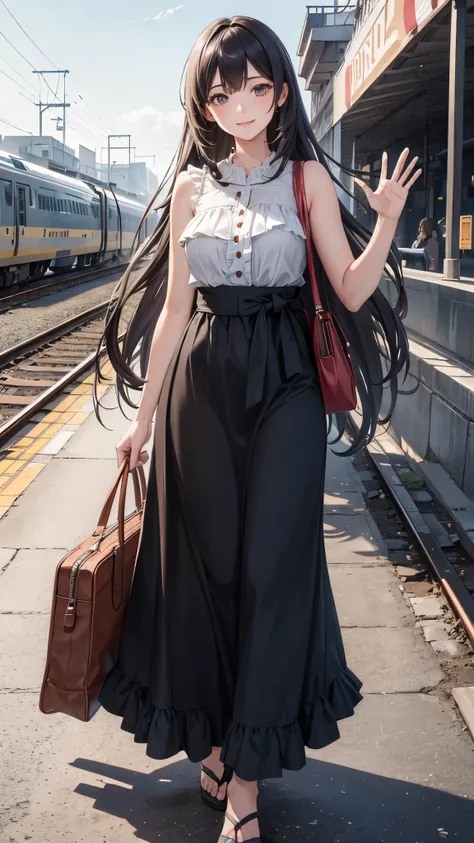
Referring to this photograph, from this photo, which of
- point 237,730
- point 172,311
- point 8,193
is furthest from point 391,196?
point 8,193

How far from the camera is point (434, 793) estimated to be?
2688 mm

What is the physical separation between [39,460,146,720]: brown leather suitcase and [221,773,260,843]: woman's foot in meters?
0.43

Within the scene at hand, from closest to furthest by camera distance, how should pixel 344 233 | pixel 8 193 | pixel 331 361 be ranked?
1. pixel 331 361
2. pixel 344 233
3. pixel 8 193

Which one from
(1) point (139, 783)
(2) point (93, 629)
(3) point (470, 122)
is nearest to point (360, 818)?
(1) point (139, 783)

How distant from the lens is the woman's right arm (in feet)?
8.50

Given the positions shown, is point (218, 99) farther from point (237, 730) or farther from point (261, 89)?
point (237, 730)

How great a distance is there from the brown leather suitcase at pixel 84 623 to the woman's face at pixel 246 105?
3.22ft

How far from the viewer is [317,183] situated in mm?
2482

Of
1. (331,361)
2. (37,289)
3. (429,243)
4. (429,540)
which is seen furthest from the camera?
(37,289)

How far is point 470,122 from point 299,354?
18.1m

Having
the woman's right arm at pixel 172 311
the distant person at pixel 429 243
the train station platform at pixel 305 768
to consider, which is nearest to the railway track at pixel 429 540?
the train station platform at pixel 305 768

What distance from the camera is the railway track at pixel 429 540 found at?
162 inches

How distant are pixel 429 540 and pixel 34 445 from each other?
12.3 ft

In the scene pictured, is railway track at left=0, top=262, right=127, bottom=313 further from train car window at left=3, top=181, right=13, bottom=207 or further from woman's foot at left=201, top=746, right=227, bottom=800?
woman's foot at left=201, top=746, right=227, bottom=800
